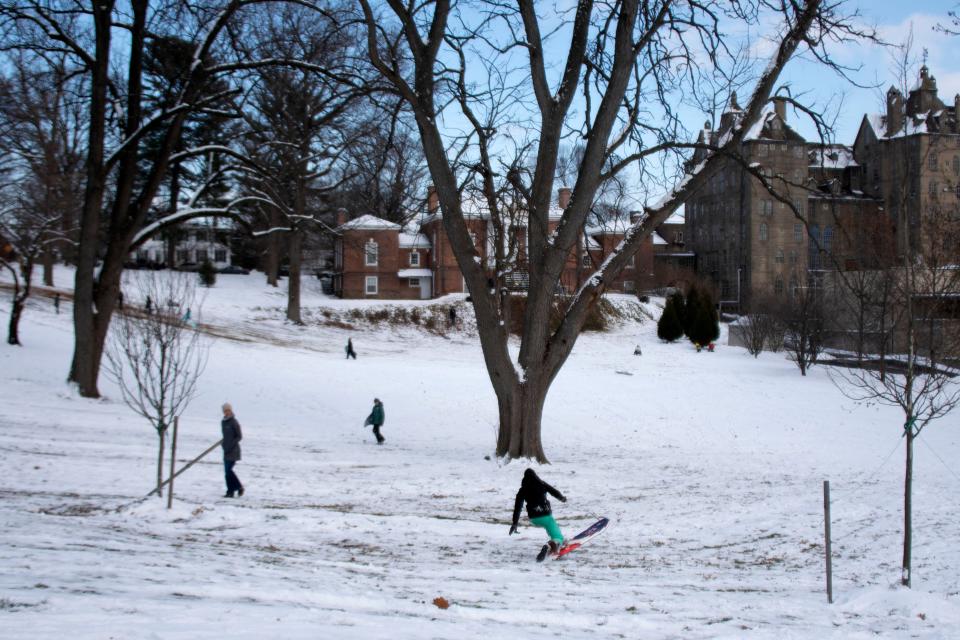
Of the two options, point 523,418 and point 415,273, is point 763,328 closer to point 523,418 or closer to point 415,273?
point 415,273

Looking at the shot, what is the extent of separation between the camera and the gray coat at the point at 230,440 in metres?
11.4

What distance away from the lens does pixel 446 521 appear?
10.6 metres

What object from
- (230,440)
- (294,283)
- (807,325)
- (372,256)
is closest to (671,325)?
(807,325)

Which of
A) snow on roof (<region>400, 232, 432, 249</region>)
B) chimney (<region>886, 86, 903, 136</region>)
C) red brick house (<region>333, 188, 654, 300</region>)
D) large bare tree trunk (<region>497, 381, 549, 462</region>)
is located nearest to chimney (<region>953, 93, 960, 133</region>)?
chimney (<region>886, 86, 903, 136</region>)

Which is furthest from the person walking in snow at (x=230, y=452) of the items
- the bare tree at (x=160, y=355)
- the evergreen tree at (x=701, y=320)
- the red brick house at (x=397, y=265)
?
Result: the red brick house at (x=397, y=265)

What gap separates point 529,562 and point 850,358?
34438 mm

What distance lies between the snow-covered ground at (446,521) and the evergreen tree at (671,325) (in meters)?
23.5

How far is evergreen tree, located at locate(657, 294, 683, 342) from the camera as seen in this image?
165 feet

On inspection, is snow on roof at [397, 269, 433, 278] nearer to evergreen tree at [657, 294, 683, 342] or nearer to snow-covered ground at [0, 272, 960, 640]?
evergreen tree at [657, 294, 683, 342]

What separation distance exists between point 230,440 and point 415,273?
5068 cm

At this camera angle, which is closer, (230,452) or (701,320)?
(230,452)

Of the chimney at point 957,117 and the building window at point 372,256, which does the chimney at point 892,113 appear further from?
the building window at point 372,256

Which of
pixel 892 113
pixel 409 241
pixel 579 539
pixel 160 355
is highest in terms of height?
pixel 892 113

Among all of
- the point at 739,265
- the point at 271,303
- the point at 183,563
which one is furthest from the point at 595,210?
the point at 739,265
